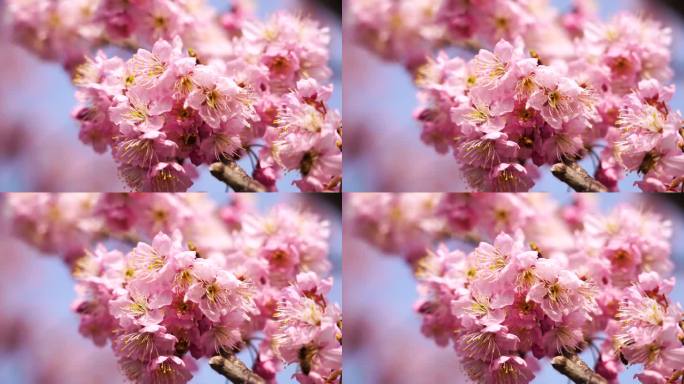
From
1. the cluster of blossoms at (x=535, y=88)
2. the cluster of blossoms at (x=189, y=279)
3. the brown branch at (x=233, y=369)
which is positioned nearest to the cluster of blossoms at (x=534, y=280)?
the cluster of blossoms at (x=535, y=88)

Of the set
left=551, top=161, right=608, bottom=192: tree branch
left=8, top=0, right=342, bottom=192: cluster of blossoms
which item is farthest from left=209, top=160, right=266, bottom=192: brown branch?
left=551, top=161, right=608, bottom=192: tree branch

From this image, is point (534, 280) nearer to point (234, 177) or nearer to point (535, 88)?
point (535, 88)

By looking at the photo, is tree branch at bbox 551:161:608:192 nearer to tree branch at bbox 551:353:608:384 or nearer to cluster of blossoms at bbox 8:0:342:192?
tree branch at bbox 551:353:608:384

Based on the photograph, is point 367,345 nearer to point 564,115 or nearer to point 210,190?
point 210,190

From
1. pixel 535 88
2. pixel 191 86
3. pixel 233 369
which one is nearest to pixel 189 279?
pixel 233 369

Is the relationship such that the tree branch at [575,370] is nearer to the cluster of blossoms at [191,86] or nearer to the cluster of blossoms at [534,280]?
the cluster of blossoms at [534,280]
